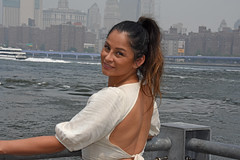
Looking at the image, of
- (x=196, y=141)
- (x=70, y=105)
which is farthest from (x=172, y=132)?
(x=70, y=105)

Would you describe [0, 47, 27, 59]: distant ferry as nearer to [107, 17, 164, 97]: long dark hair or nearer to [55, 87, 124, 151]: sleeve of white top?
[107, 17, 164, 97]: long dark hair

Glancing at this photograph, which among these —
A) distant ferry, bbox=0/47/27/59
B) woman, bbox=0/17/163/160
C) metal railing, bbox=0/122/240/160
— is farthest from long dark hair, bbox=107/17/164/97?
distant ferry, bbox=0/47/27/59

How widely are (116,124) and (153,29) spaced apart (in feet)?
1.37

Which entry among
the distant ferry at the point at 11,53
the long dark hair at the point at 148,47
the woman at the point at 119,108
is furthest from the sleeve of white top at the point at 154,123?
the distant ferry at the point at 11,53

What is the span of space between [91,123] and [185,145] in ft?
2.21

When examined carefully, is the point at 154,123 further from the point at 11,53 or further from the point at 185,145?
the point at 11,53

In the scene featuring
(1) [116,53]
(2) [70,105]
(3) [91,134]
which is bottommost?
(2) [70,105]

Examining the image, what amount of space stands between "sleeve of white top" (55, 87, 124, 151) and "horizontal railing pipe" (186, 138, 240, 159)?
20.6 inches

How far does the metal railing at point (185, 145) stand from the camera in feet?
5.67

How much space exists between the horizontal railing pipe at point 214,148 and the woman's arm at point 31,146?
2.15ft

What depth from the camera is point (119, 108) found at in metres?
1.41

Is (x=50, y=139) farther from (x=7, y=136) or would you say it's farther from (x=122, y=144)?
(x=7, y=136)

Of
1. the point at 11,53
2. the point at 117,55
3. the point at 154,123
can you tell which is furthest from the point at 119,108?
the point at 11,53

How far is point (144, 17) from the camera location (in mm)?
1711
